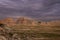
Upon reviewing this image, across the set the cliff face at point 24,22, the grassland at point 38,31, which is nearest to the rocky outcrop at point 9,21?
the cliff face at point 24,22

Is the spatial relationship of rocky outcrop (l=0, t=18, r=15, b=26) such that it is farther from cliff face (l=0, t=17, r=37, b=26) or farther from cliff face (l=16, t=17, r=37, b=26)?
cliff face (l=16, t=17, r=37, b=26)

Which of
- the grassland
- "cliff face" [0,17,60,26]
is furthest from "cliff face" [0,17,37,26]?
the grassland

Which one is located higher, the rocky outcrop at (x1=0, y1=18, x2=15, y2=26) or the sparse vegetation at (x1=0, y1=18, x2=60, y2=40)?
the rocky outcrop at (x1=0, y1=18, x2=15, y2=26)

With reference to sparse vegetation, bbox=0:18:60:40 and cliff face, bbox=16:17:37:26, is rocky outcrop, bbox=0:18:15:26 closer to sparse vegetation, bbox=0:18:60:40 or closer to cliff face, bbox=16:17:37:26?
sparse vegetation, bbox=0:18:60:40

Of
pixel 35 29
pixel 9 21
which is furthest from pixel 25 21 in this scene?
pixel 9 21

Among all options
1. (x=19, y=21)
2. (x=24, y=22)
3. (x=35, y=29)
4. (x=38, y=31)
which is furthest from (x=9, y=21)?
(x=38, y=31)

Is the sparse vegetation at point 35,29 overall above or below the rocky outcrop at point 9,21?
below

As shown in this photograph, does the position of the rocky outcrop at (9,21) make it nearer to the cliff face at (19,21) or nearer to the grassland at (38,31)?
the cliff face at (19,21)

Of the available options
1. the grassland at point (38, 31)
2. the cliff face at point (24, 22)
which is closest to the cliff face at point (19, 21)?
the cliff face at point (24, 22)

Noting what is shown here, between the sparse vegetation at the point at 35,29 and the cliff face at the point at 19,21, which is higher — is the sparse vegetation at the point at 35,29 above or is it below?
below

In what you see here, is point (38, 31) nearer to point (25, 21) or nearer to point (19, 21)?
point (25, 21)

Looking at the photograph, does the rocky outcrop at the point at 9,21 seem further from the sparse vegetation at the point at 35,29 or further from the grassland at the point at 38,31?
the grassland at the point at 38,31

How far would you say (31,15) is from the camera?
28.8 ft

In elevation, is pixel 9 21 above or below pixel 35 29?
above
